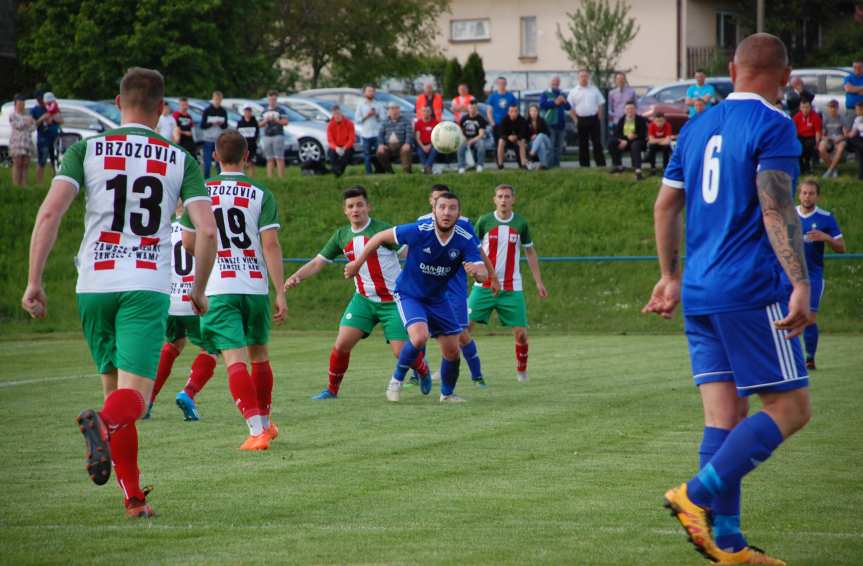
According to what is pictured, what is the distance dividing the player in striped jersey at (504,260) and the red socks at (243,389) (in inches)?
256

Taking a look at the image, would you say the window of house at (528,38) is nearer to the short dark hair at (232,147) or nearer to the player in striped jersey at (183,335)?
the player in striped jersey at (183,335)

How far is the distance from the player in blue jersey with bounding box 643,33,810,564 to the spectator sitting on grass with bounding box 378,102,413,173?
23.1 metres

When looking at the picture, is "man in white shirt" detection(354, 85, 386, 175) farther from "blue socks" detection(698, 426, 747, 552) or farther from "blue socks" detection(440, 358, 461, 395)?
"blue socks" detection(698, 426, 747, 552)

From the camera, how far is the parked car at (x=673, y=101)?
3177cm

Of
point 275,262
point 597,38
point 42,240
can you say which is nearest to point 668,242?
point 42,240

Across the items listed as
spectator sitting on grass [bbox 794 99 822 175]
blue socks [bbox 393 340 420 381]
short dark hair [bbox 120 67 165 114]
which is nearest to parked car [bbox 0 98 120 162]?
spectator sitting on grass [bbox 794 99 822 175]

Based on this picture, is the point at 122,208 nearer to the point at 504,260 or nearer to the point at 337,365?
the point at 337,365

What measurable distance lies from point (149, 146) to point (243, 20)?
4301 cm

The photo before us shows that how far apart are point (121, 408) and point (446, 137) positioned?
19970mm

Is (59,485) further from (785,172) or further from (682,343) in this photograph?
(682,343)

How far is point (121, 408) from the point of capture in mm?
6398

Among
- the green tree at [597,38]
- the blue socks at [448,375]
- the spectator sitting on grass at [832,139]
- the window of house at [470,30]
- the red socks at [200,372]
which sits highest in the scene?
the window of house at [470,30]

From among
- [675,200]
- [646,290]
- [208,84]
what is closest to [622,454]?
[675,200]

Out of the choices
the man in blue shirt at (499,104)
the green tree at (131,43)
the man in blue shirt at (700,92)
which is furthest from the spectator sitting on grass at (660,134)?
the green tree at (131,43)
